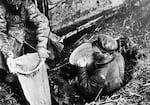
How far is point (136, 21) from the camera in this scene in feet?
23.5

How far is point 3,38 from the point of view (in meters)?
5.03

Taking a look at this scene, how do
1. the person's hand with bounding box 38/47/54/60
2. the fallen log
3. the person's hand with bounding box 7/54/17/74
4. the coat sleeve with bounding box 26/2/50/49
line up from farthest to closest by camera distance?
the fallen log
the coat sleeve with bounding box 26/2/50/49
the person's hand with bounding box 38/47/54/60
the person's hand with bounding box 7/54/17/74

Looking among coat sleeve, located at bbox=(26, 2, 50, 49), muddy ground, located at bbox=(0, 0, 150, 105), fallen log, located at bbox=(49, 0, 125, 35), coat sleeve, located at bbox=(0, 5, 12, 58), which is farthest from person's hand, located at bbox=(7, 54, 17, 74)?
fallen log, located at bbox=(49, 0, 125, 35)

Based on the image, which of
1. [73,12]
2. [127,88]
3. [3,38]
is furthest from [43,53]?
[73,12]

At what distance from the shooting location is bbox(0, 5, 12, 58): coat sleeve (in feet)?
16.1

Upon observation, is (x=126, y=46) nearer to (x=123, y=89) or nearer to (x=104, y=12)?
(x=123, y=89)

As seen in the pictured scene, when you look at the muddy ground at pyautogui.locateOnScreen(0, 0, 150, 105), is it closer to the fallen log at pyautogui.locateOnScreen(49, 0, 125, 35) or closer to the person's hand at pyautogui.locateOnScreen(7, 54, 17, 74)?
the fallen log at pyautogui.locateOnScreen(49, 0, 125, 35)

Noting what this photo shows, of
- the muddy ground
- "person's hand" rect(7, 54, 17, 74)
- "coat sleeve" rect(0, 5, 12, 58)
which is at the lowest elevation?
the muddy ground

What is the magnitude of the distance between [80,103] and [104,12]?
2.59 meters

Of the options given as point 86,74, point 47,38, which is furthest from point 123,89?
point 47,38

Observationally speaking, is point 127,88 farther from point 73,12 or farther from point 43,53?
point 73,12

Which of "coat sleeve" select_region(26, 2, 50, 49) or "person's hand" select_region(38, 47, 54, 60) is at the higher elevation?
"coat sleeve" select_region(26, 2, 50, 49)

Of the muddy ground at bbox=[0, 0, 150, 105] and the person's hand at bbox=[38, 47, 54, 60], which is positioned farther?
the muddy ground at bbox=[0, 0, 150, 105]

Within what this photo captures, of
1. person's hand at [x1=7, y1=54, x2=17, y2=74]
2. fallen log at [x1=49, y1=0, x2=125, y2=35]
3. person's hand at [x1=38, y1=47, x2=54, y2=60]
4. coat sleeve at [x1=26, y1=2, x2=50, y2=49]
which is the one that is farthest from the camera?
fallen log at [x1=49, y1=0, x2=125, y2=35]
